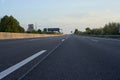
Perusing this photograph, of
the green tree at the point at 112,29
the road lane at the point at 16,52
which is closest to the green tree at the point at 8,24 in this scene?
the green tree at the point at 112,29

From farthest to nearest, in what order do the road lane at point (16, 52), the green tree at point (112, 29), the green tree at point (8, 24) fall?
the green tree at point (8, 24), the green tree at point (112, 29), the road lane at point (16, 52)

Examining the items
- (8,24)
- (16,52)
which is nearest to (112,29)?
(8,24)

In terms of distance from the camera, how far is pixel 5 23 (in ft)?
534

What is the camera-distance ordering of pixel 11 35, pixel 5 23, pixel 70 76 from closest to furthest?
pixel 70 76 < pixel 11 35 < pixel 5 23

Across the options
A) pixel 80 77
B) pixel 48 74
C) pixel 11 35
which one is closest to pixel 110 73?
pixel 80 77

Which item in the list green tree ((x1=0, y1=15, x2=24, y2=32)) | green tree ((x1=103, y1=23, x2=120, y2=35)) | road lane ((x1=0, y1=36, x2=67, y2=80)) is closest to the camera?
road lane ((x1=0, y1=36, x2=67, y2=80))

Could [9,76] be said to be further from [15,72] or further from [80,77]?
[80,77]

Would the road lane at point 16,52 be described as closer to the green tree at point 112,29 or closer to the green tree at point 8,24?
the green tree at point 112,29

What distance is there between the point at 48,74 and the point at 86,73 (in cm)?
107

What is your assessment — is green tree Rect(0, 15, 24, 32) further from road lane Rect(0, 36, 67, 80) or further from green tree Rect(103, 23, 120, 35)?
road lane Rect(0, 36, 67, 80)

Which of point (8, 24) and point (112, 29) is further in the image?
point (8, 24)

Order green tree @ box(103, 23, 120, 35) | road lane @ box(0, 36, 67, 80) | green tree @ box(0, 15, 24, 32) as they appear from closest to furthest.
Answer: road lane @ box(0, 36, 67, 80) < green tree @ box(103, 23, 120, 35) < green tree @ box(0, 15, 24, 32)

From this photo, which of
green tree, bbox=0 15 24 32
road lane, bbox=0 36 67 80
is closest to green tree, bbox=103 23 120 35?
green tree, bbox=0 15 24 32

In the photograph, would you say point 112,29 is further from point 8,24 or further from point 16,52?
point 16,52
